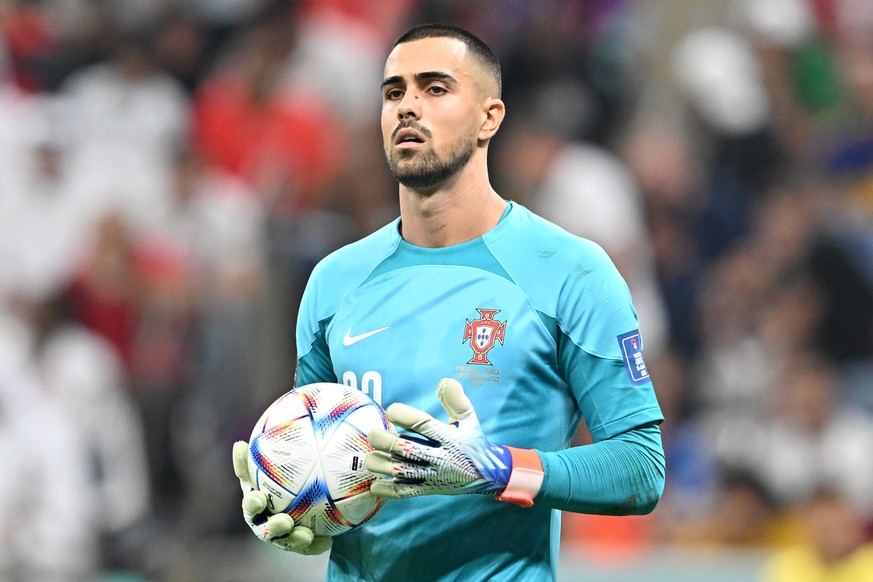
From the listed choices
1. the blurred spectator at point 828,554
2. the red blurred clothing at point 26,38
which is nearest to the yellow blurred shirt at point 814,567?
the blurred spectator at point 828,554

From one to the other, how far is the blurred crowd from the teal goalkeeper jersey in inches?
184

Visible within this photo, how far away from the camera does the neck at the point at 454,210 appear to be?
4.05 meters

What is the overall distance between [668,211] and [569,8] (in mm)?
1849

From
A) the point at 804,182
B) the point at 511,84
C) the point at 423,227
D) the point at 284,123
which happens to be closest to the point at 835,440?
the point at 804,182

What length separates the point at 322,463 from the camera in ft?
12.1

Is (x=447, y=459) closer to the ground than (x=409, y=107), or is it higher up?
closer to the ground

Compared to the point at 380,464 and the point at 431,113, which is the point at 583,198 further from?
the point at 380,464

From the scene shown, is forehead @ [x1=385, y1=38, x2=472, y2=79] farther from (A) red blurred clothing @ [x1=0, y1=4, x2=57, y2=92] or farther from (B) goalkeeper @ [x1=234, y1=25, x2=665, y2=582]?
(A) red blurred clothing @ [x1=0, y1=4, x2=57, y2=92]

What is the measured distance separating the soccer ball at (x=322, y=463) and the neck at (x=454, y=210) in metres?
0.60

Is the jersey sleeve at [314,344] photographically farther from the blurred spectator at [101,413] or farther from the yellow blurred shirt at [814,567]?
the blurred spectator at [101,413]

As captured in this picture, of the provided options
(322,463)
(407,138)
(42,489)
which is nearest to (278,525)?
(322,463)

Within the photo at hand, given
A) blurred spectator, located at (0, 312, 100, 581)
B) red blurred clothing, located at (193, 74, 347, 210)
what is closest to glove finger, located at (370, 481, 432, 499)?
blurred spectator, located at (0, 312, 100, 581)

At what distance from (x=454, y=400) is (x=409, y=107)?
3.13 ft

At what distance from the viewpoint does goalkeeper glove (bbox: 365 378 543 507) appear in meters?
3.38
